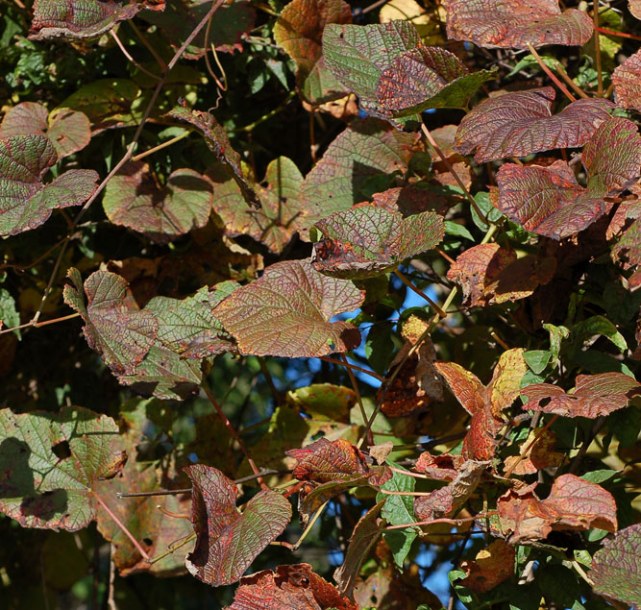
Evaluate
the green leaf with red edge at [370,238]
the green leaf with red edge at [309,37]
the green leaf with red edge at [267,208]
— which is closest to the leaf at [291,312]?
the green leaf with red edge at [370,238]

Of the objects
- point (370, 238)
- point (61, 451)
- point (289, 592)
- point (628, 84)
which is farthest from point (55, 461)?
point (628, 84)

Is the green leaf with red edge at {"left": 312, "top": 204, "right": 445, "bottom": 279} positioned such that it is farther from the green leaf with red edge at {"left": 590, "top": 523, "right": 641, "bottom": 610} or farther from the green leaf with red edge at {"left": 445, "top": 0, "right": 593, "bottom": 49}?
the green leaf with red edge at {"left": 590, "top": 523, "right": 641, "bottom": 610}

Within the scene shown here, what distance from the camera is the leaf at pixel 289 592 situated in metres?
1.06

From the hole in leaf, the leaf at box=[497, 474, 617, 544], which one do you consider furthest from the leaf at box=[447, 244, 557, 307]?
the hole in leaf

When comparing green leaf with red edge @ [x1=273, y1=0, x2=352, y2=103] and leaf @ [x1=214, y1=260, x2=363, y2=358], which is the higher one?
green leaf with red edge @ [x1=273, y1=0, x2=352, y2=103]

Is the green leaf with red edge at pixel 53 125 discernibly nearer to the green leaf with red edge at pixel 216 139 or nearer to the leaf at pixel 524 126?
the green leaf with red edge at pixel 216 139

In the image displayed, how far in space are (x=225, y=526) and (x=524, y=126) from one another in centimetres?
59

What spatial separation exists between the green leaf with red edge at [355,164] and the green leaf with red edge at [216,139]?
10 centimetres

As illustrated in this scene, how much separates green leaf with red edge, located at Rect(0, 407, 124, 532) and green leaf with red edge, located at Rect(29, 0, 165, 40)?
1.80ft

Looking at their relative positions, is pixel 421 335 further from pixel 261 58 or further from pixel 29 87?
pixel 29 87

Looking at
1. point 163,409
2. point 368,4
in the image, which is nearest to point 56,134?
point 163,409

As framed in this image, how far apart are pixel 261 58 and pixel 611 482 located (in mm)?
894

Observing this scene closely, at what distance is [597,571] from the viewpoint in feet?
3.06

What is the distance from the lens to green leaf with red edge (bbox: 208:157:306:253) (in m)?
1.47
